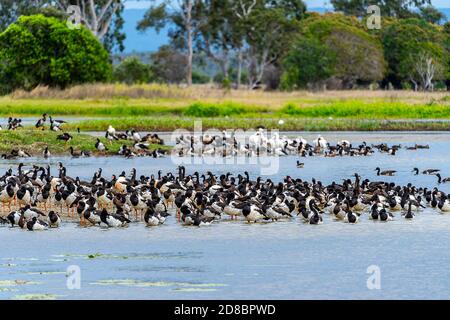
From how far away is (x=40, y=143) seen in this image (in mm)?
36031

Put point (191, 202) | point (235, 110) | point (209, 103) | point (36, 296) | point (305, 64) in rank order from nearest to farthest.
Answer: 1. point (36, 296)
2. point (191, 202)
3. point (235, 110)
4. point (209, 103)
5. point (305, 64)

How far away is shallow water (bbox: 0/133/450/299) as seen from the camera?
567 inches

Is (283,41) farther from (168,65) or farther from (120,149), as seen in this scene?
(120,149)

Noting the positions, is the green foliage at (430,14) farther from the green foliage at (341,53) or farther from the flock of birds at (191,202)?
the flock of birds at (191,202)

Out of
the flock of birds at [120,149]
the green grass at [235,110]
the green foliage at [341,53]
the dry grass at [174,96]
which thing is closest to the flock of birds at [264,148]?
the flock of birds at [120,149]

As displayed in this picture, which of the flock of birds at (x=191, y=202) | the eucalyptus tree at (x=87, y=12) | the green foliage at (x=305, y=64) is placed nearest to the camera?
the flock of birds at (x=191, y=202)

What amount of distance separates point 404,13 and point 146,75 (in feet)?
91.1

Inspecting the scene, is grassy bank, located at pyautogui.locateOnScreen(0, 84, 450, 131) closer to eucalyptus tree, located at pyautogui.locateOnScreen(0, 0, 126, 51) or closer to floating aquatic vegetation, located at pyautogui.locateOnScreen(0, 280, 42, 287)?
eucalyptus tree, located at pyautogui.locateOnScreen(0, 0, 126, 51)

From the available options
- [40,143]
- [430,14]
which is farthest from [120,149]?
[430,14]

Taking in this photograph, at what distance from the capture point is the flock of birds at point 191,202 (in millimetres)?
20078

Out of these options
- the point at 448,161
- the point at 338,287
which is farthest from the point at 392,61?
the point at 338,287

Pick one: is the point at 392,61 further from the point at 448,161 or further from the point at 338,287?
the point at 338,287

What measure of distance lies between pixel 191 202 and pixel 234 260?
4.75 meters

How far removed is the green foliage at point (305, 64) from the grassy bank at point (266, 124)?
24963 millimetres
